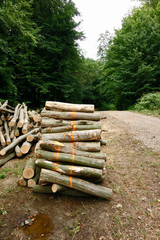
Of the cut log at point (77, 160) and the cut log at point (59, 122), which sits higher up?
the cut log at point (59, 122)

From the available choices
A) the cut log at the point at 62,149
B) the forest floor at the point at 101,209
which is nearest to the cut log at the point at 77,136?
the cut log at the point at 62,149

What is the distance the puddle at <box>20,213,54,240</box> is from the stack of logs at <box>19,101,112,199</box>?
1.57 ft

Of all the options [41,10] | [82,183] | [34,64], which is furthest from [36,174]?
[41,10]

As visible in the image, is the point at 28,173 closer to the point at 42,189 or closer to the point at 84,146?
the point at 42,189

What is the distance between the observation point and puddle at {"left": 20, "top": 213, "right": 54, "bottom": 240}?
2.13 meters

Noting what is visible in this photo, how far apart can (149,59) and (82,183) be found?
16.3 meters

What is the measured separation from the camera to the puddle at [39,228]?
7.00 feet

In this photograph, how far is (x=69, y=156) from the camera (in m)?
2.94

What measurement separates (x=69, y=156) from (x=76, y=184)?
22.7 inches

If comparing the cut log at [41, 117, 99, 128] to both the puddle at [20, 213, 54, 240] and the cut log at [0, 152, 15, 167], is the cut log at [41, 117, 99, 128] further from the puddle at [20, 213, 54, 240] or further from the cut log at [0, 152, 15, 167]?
the cut log at [0, 152, 15, 167]

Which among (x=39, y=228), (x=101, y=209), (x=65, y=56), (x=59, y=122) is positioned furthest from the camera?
(x=65, y=56)

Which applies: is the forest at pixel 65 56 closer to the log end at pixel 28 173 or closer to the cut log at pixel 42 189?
the log end at pixel 28 173

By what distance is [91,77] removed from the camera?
29.5 metres

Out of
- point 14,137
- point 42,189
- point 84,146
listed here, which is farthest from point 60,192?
point 14,137
